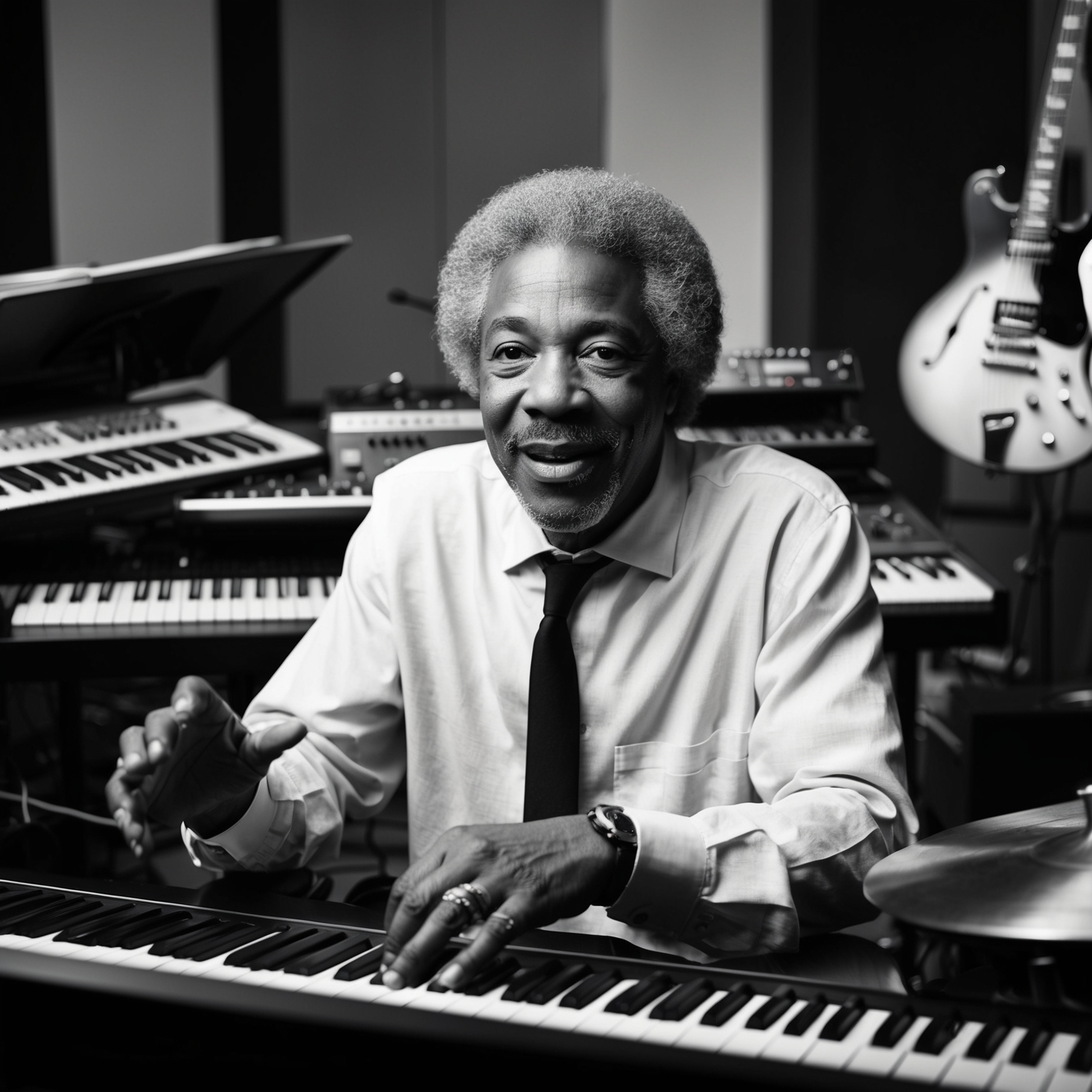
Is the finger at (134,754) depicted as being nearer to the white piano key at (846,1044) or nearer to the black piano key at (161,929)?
the black piano key at (161,929)

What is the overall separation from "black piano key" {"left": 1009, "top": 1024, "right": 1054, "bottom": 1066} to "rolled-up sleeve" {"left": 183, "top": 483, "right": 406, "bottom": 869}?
2.77ft

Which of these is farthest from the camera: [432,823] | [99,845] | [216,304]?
[99,845]

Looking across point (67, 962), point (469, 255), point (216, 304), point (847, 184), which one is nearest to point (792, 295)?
point (847, 184)

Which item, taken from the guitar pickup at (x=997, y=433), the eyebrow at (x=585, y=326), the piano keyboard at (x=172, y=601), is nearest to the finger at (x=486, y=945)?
the eyebrow at (x=585, y=326)

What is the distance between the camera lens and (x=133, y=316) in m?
2.65

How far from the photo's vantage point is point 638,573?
1587 millimetres

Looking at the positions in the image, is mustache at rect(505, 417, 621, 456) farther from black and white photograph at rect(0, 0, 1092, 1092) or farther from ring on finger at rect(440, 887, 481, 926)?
ring on finger at rect(440, 887, 481, 926)

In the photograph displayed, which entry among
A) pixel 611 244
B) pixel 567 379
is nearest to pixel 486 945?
pixel 567 379

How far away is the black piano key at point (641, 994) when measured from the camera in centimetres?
100

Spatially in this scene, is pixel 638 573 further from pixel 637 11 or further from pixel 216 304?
pixel 637 11

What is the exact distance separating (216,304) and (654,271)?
4.96ft

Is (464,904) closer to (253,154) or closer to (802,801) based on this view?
(802,801)

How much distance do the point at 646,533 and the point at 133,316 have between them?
1.48 metres

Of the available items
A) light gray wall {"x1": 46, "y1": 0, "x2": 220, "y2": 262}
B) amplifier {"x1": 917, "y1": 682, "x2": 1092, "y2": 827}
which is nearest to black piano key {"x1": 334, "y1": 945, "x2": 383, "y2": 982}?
amplifier {"x1": 917, "y1": 682, "x2": 1092, "y2": 827}
